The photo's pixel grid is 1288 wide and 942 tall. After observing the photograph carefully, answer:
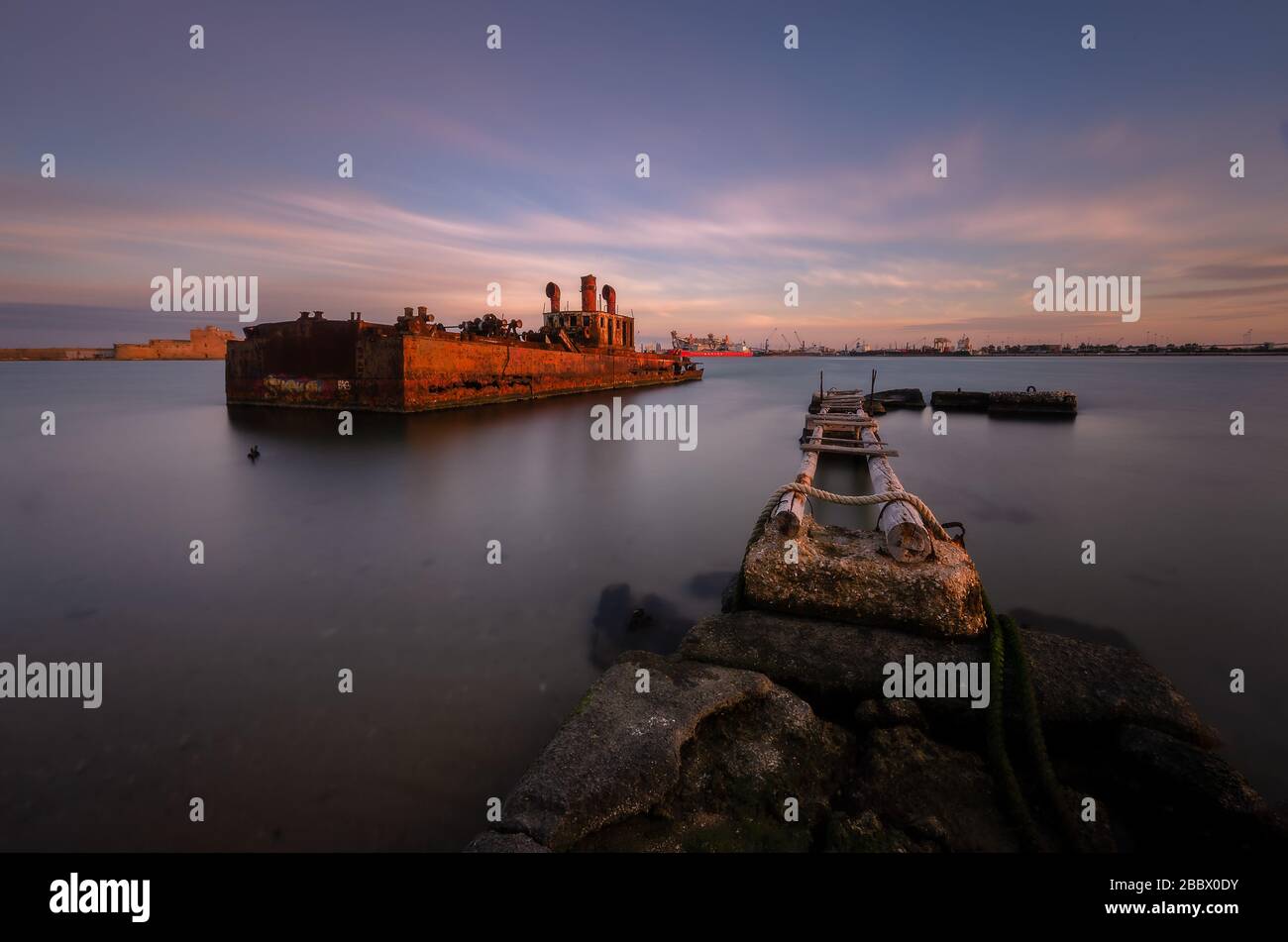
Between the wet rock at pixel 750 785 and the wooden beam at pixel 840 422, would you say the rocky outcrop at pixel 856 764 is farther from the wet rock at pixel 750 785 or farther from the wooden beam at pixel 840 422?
the wooden beam at pixel 840 422

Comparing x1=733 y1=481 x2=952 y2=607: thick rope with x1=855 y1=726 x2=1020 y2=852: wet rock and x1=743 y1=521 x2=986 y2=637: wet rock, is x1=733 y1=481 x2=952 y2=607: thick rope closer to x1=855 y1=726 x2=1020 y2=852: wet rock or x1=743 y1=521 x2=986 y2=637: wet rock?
x1=743 y1=521 x2=986 y2=637: wet rock

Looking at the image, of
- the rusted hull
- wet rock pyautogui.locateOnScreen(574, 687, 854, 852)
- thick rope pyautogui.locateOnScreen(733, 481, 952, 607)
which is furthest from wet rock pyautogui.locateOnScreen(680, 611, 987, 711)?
the rusted hull

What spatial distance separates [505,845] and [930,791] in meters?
2.08

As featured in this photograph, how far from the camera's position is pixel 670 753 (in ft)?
8.74

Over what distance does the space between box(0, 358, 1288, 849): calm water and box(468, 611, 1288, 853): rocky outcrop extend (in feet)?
3.07

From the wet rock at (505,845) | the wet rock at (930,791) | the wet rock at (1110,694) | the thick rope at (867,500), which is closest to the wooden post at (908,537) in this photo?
the thick rope at (867,500)

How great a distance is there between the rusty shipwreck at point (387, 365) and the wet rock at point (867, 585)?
18.0 metres

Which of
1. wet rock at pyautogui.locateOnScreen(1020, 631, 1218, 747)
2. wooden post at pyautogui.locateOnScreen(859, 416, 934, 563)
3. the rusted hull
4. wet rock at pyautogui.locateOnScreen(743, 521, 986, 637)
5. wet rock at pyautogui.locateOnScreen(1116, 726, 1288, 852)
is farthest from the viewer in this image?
the rusted hull

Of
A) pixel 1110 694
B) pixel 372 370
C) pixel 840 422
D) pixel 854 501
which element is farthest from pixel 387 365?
pixel 1110 694

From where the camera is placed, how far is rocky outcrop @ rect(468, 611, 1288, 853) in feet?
7.74

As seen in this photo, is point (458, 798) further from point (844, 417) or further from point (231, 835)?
point (844, 417)

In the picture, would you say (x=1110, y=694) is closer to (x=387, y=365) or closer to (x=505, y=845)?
(x=505, y=845)
